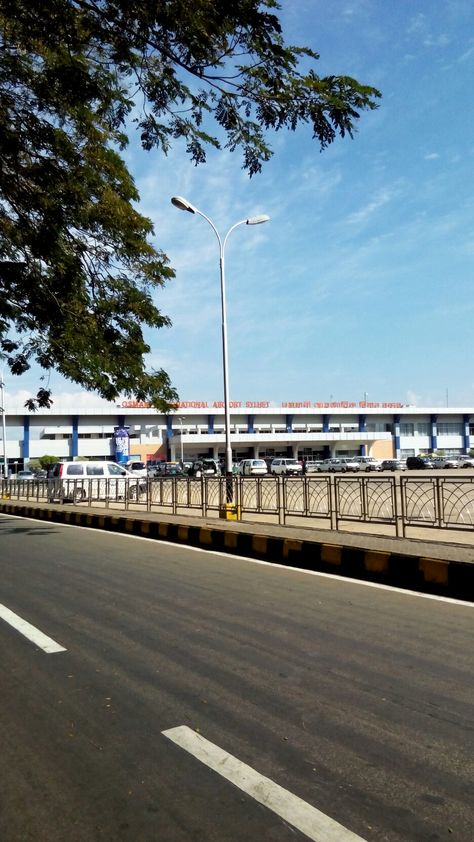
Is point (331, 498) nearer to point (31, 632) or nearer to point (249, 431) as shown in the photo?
point (31, 632)

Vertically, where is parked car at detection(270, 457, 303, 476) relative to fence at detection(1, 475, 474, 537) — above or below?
above

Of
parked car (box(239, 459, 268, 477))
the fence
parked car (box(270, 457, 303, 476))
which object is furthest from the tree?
parked car (box(270, 457, 303, 476))

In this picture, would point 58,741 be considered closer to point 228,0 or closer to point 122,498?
point 228,0

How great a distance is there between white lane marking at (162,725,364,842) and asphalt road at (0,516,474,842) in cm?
4

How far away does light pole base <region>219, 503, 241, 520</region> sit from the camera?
1466 centimetres

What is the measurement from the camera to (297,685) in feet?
14.1

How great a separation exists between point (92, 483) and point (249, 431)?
5492cm

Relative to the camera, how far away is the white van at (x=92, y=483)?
63.7ft

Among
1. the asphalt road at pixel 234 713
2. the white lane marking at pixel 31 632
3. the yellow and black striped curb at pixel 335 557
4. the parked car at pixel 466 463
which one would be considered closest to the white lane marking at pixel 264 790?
the asphalt road at pixel 234 713

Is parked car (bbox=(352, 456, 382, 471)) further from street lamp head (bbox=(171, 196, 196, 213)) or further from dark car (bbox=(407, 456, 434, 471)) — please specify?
street lamp head (bbox=(171, 196, 196, 213))

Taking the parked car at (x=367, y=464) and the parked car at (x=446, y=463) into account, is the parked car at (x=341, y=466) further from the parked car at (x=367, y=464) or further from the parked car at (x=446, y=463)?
the parked car at (x=446, y=463)

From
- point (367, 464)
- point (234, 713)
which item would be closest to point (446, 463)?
point (367, 464)

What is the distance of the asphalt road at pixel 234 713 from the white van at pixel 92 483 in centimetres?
1203

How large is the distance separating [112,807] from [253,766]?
2.39 feet
